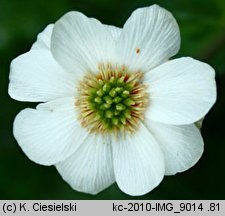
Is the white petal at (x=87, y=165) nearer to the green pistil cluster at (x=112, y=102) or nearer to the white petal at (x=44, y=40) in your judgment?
the green pistil cluster at (x=112, y=102)

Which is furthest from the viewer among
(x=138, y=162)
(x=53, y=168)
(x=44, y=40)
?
(x=53, y=168)

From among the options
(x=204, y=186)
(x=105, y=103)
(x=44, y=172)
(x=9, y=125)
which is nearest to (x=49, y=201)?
(x=44, y=172)

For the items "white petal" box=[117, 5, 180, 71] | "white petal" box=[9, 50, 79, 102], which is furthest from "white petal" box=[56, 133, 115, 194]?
"white petal" box=[117, 5, 180, 71]

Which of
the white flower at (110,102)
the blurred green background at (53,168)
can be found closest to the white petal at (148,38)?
the white flower at (110,102)

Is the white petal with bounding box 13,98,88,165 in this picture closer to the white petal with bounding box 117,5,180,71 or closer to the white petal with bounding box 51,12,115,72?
the white petal with bounding box 51,12,115,72

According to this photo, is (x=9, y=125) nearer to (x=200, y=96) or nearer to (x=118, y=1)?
(x=118, y=1)

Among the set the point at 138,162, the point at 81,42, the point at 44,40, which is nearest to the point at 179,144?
the point at 138,162

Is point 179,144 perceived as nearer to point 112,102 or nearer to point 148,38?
point 112,102
